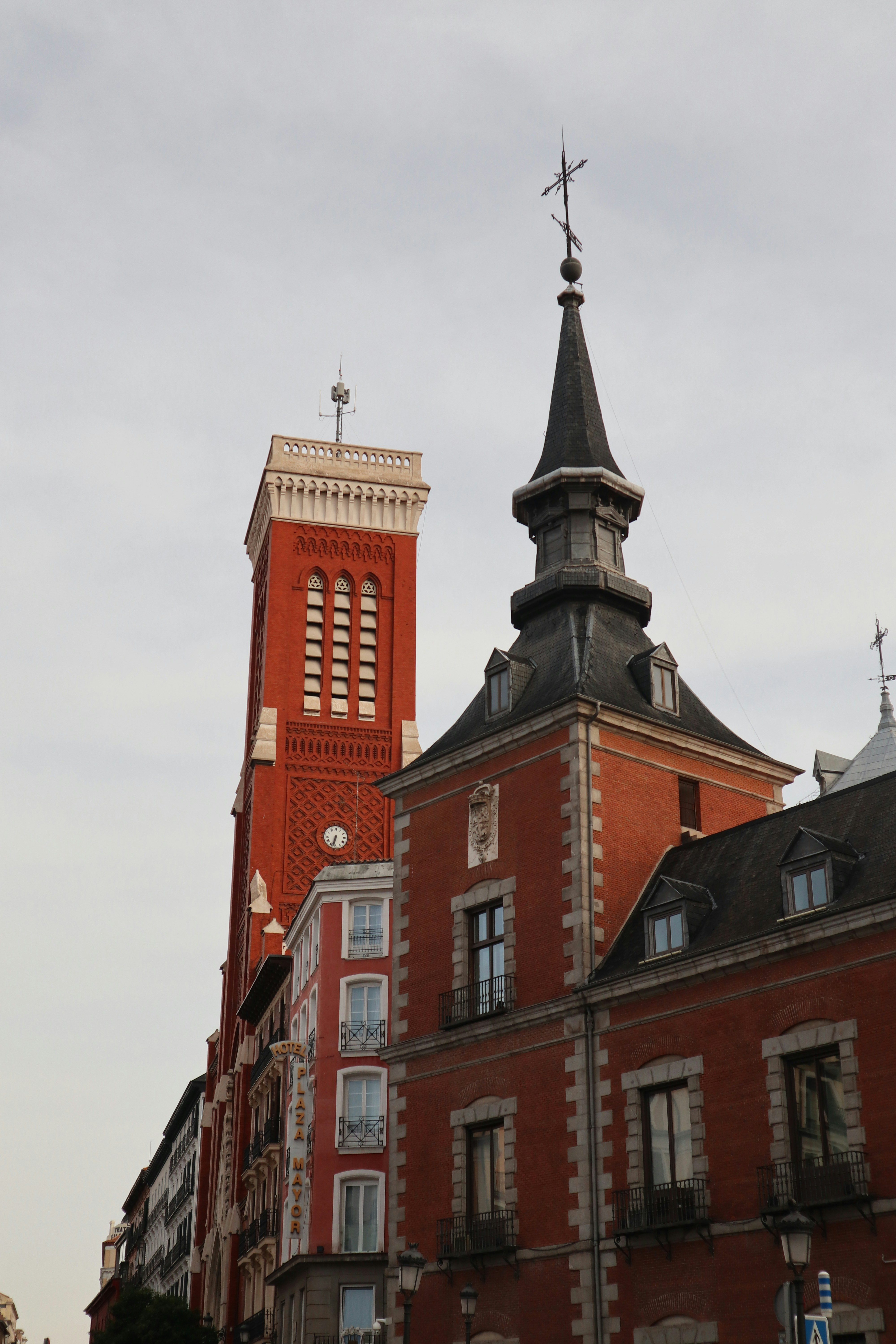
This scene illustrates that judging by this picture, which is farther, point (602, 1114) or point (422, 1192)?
point (422, 1192)

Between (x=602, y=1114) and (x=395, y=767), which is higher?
(x=395, y=767)

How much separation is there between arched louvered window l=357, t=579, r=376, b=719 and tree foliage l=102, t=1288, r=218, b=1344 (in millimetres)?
25560

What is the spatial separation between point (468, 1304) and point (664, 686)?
13906 millimetres

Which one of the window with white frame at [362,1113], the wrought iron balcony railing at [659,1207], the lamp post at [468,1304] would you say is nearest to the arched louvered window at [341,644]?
the window with white frame at [362,1113]

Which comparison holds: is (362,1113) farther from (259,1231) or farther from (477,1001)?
(477,1001)

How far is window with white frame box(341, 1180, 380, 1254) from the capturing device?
147 feet

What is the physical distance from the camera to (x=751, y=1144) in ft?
85.8

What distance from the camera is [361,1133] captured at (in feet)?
150

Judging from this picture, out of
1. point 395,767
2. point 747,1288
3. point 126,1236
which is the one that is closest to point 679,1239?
point 747,1288

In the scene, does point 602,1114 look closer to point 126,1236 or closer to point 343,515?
point 343,515

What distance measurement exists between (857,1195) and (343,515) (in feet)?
180

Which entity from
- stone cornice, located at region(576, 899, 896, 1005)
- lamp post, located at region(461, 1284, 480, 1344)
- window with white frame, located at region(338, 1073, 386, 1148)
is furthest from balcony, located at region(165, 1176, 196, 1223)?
stone cornice, located at region(576, 899, 896, 1005)

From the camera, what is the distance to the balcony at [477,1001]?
31703 millimetres

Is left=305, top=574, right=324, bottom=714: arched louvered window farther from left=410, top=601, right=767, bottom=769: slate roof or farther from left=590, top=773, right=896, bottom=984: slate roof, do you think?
left=590, top=773, right=896, bottom=984: slate roof
